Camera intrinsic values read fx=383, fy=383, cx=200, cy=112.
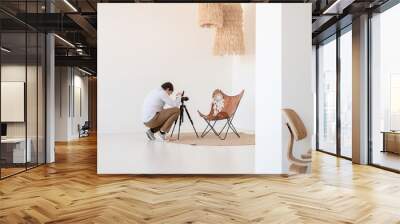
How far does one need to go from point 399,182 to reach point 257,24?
3263 mm

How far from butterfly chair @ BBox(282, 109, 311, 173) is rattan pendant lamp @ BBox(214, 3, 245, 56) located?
1.29m

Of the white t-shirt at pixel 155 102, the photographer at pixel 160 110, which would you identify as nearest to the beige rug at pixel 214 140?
the photographer at pixel 160 110

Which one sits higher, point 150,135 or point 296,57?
point 296,57

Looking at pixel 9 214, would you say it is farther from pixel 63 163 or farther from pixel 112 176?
pixel 63 163

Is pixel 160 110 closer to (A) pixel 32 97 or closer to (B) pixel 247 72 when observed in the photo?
(B) pixel 247 72


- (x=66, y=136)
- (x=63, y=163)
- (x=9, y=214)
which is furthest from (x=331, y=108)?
(x=66, y=136)

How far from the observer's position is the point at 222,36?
6.24 m

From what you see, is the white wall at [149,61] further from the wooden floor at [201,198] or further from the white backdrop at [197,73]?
the wooden floor at [201,198]

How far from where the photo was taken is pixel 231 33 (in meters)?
6.25

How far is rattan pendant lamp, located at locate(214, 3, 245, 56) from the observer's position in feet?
20.5

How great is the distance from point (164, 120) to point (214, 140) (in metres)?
0.88

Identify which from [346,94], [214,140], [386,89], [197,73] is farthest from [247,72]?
[346,94]

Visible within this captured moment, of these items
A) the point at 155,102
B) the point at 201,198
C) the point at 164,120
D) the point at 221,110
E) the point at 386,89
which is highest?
the point at 386,89

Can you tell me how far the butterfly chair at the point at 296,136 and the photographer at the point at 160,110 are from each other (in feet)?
5.94
